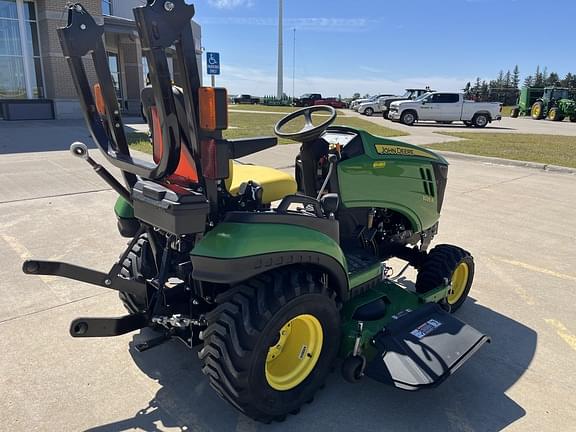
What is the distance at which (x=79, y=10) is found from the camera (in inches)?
86.0

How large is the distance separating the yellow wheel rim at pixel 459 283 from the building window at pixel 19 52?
18.6 meters

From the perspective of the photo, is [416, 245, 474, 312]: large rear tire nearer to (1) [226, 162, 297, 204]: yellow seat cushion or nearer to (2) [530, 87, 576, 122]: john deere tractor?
(1) [226, 162, 297, 204]: yellow seat cushion

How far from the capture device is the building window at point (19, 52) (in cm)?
1669

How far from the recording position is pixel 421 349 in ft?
8.28

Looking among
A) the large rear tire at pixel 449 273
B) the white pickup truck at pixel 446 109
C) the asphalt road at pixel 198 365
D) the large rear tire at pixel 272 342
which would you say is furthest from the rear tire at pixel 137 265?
the white pickup truck at pixel 446 109

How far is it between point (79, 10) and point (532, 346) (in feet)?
11.2

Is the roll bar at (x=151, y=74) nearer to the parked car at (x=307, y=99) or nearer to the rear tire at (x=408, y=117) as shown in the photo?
the rear tire at (x=408, y=117)

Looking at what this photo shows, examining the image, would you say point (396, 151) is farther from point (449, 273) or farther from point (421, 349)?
point (421, 349)

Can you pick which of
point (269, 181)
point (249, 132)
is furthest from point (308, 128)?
point (249, 132)

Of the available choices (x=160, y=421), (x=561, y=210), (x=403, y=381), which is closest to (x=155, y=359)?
(x=160, y=421)

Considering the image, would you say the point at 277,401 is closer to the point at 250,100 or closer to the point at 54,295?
the point at 54,295

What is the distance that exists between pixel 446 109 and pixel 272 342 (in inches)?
928

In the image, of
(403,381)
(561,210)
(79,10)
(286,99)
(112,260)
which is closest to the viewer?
(79,10)

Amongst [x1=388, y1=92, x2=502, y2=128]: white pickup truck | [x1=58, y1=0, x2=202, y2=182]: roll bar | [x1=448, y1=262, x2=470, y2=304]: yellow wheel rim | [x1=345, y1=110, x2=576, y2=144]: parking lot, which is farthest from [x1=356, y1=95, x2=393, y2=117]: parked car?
[x1=58, y1=0, x2=202, y2=182]: roll bar
